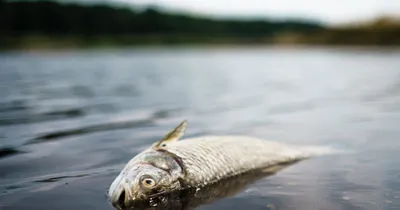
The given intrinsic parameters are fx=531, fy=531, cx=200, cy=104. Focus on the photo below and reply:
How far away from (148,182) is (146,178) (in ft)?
0.19

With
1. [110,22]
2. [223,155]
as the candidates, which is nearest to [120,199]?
[223,155]

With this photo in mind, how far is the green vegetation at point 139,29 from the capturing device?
7006cm

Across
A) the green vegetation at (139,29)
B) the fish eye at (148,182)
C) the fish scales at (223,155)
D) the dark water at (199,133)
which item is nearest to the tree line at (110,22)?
the green vegetation at (139,29)

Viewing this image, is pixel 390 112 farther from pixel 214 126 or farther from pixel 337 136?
pixel 214 126

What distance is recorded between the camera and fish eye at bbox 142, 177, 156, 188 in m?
5.89

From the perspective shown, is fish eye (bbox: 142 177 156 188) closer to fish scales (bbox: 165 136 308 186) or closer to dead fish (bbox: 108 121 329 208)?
dead fish (bbox: 108 121 329 208)

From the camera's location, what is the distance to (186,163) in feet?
21.0

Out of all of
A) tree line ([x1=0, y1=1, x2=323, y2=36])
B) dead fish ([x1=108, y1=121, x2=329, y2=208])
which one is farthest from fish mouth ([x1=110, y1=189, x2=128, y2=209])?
tree line ([x1=0, y1=1, x2=323, y2=36])

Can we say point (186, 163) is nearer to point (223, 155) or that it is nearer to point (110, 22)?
point (223, 155)

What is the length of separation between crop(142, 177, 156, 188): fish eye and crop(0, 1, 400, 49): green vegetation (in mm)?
62484

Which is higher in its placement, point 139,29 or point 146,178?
point 139,29

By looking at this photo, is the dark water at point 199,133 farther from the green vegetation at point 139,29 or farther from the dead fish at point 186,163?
the green vegetation at point 139,29

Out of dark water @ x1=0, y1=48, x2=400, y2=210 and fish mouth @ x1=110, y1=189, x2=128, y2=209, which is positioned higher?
fish mouth @ x1=110, y1=189, x2=128, y2=209

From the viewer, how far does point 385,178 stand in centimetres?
719
